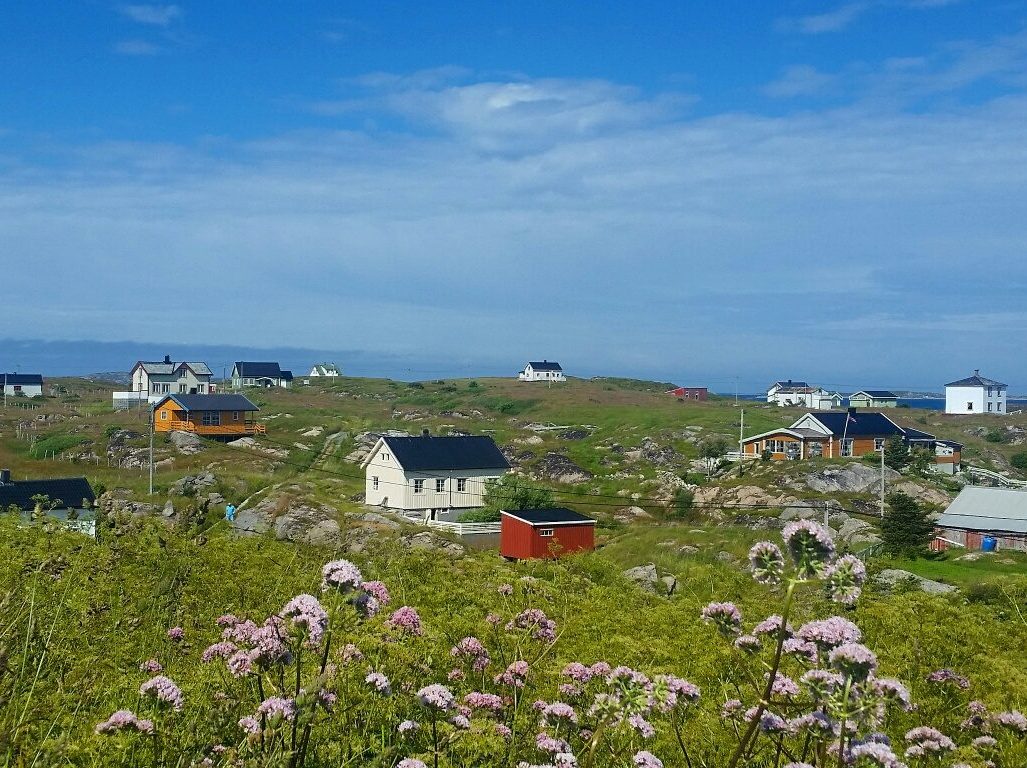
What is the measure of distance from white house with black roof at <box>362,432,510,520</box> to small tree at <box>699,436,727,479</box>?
20.3 m

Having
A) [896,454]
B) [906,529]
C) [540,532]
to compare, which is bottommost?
[540,532]

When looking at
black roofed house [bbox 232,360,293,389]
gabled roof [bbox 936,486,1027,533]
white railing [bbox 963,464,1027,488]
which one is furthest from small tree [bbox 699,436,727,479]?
black roofed house [bbox 232,360,293,389]

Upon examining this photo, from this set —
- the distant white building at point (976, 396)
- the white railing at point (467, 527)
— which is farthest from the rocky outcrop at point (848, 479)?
the distant white building at point (976, 396)

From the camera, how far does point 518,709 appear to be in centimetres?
570

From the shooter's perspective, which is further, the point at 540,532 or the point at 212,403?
the point at 212,403

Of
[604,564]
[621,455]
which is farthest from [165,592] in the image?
[621,455]

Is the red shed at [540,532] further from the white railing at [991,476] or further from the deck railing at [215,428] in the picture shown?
the deck railing at [215,428]

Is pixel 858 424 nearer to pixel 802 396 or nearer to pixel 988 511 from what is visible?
pixel 988 511

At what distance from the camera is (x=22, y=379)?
12550 centimetres

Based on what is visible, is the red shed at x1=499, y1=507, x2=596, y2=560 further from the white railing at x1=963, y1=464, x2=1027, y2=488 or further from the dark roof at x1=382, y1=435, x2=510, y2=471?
the white railing at x1=963, y1=464, x2=1027, y2=488

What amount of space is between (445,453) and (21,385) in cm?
9494

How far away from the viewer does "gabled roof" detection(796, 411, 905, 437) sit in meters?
76.6

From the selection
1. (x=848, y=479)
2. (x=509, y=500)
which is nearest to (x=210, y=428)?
(x=509, y=500)

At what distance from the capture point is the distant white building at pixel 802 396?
129 m
